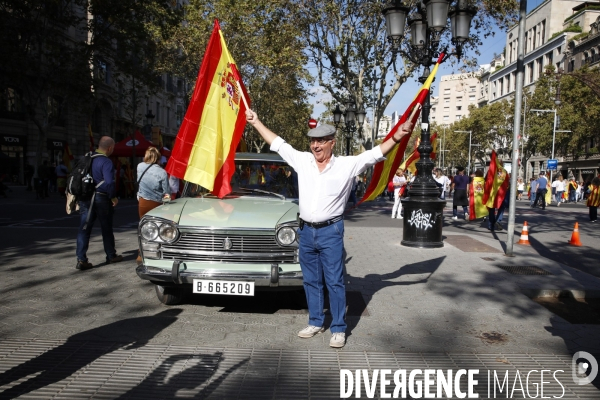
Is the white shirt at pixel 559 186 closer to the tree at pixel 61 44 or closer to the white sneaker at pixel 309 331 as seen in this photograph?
the tree at pixel 61 44

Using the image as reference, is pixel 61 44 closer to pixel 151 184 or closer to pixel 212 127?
pixel 151 184

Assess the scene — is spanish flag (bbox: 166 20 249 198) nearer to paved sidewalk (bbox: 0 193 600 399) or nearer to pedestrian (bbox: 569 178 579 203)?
paved sidewalk (bbox: 0 193 600 399)

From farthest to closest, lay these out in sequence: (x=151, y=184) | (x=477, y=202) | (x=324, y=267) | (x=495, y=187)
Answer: (x=477, y=202)
(x=495, y=187)
(x=151, y=184)
(x=324, y=267)

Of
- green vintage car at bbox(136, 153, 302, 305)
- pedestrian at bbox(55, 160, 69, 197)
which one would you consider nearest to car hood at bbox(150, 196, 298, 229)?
green vintage car at bbox(136, 153, 302, 305)

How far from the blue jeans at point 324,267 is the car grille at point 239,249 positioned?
43 cm

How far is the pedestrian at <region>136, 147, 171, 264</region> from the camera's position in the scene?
700cm

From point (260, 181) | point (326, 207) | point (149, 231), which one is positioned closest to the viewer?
point (326, 207)

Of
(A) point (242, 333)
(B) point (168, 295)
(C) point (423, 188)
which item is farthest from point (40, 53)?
(A) point (242, 333)

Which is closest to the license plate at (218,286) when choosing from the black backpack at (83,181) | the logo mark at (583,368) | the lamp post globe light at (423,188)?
the logo mark at (583,368)

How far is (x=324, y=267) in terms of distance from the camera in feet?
14.0

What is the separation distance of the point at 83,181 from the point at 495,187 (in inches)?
411

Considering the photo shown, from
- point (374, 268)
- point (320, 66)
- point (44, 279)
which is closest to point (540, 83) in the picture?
point (320, 66)

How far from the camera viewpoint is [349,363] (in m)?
3.90

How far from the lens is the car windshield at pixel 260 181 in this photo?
5.99m
